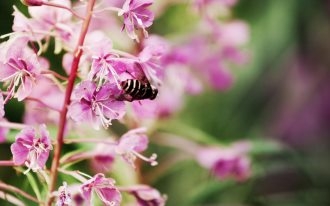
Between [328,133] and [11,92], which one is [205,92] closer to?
[328,133]

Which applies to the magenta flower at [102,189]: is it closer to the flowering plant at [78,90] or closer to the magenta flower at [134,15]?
the flowering plant at [78,90]

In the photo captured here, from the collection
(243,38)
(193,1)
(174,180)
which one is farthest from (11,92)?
(174,180)

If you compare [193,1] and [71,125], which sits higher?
[193,1]

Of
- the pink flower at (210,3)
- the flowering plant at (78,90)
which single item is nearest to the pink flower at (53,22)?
the flowering plant at (78,90)

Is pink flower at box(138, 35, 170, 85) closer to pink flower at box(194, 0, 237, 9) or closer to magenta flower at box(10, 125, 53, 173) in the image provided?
magenta flower at box(10, 125, 53, 173)

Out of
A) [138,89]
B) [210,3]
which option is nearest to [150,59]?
[138,89]

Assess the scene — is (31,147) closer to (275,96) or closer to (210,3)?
(210,3)

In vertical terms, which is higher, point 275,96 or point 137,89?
point 275,96
